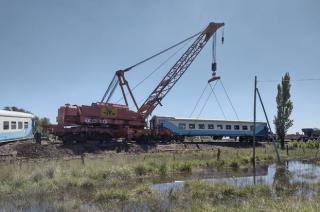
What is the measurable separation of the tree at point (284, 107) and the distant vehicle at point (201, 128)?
2395 millimetres

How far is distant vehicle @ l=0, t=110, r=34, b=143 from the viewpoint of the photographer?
27.4 m

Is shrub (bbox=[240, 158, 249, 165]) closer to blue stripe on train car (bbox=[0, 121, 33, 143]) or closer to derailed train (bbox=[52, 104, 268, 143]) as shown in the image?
derailed train (bbox=[52, 104, 268, 143])

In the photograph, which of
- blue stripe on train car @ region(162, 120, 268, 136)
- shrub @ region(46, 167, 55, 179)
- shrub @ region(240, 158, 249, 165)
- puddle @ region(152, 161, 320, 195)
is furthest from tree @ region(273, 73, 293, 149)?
shrub @ region(46, 167, 55, 179)

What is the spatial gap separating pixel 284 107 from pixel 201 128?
12.3 meters

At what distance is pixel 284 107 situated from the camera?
2002 inches

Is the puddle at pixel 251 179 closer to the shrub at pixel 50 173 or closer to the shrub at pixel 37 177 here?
the shrub at pixel 50 173

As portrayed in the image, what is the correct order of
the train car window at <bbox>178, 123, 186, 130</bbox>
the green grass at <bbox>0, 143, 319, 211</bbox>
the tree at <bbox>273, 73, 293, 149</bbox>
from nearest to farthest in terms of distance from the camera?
1. the green grass at <bbox>0, 143, 319, 211</bbox>
2. the train car window at <bbox>178, 123, 186, 130</bbox>
3. the tree at <bbox>273, 73, 293, 149</bbox>

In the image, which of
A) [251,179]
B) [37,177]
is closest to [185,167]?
Answer: [251,179]

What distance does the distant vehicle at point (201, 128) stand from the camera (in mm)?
42969

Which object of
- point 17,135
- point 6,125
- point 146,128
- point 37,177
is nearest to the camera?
point 37,177

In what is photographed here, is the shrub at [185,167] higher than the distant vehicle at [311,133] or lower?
lower

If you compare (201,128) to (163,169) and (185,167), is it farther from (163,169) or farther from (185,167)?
(163,169)

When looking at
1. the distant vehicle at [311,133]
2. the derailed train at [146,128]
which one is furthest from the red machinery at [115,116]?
the distant vehicle at [311,133]

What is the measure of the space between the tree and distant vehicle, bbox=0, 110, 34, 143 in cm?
3036
